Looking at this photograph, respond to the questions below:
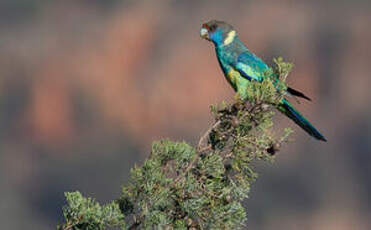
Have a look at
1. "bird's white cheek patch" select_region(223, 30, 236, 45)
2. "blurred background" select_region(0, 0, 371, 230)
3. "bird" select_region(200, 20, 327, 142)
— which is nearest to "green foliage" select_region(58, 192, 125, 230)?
"bird" select_region(200, 20, 327, 142)

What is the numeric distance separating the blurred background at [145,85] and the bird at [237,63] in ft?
30.1

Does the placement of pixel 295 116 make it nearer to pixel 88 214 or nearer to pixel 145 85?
pixel 88 214

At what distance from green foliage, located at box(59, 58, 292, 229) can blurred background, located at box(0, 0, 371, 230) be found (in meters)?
11.1

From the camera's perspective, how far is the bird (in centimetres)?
406

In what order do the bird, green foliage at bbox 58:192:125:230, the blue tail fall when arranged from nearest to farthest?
green foliage at bbox 58:192:125:230 < the blue tail < the bird

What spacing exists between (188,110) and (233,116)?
478 inches

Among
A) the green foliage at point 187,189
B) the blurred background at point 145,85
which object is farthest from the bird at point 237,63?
the blurred background at point 145,85

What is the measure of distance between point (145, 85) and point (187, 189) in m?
13.3

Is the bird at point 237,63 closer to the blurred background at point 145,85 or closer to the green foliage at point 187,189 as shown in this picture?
the green foliage at point 187,189

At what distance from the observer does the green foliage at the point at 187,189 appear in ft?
7.59

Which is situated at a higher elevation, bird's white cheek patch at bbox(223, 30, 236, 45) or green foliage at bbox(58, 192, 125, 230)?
bird's white cheek patch at bbox(223, 30, 236, 45)

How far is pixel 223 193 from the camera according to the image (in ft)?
8.03

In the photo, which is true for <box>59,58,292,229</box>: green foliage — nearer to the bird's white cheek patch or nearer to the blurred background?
the bird's white cheek patch

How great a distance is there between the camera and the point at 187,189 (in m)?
2.40
